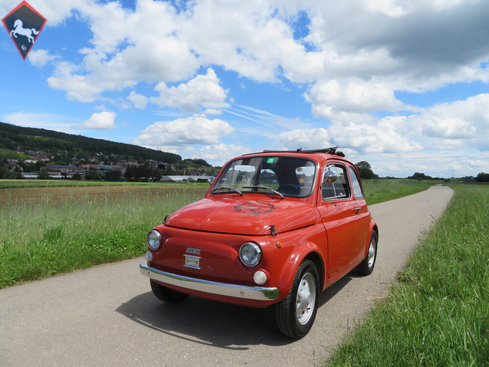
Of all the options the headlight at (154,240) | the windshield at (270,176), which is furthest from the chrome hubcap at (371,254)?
the headlight at (154,240)

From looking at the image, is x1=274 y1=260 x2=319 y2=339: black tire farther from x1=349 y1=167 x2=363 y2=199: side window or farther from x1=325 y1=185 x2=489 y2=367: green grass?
x1=349 y1=167 x2=363 y2=199: side window

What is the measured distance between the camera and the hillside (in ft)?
287

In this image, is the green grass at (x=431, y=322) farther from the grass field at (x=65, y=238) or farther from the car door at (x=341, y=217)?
the grass field at (x=65, y=238)

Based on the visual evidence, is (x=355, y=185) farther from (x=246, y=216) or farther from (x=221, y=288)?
(x=221, y=288)

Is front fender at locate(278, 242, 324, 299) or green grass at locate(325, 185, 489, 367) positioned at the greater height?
front fender at locate(278, 242, 324, 299)

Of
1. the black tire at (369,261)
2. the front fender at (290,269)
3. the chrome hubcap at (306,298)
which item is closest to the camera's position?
the front fender at (290,269)

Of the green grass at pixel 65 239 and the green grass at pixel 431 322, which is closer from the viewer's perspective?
the green grass at pixel 431 322

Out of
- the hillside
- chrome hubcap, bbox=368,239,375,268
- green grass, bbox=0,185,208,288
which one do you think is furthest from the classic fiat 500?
the hillside

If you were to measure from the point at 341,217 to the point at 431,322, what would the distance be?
1671 mm

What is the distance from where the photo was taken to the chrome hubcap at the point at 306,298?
11.3ft

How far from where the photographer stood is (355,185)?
5.58m

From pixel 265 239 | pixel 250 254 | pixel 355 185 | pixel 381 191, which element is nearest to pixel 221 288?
pixel 250 254

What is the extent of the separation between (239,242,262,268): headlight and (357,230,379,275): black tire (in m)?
3.08

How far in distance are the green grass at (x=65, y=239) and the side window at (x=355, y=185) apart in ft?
13.5
